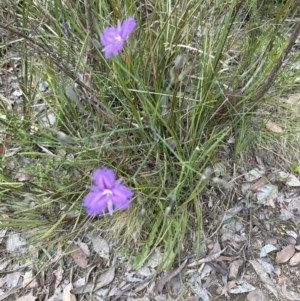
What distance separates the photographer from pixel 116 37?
980 mm

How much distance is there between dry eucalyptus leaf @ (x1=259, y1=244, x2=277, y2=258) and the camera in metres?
1.49

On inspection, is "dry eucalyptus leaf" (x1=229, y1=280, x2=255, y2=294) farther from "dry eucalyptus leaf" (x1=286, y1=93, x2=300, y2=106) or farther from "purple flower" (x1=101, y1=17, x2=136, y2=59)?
"purple flower" (x1=101, y1=17, x2=136, y2=59)

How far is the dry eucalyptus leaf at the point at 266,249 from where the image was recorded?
1.49 meters

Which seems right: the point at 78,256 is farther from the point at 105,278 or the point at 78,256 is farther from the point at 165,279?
the point at 165,279

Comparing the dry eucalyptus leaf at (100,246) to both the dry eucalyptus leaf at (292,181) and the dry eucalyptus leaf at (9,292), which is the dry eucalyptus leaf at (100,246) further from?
the dry eucalyptus leaf at (292,181)

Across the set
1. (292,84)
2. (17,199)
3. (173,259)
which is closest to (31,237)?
(17,199)

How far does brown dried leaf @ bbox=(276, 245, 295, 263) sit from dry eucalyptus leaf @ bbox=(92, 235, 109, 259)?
62 centimetres

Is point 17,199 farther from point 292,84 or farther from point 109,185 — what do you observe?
point 292,84

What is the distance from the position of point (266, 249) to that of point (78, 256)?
0.69 meters

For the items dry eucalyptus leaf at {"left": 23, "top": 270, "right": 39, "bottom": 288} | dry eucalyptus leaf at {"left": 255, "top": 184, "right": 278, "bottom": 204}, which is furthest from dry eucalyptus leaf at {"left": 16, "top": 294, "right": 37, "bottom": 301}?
dry eucalyptus leaf at {"left": 255, "top": 184, "right": 278, "bottom": 204}

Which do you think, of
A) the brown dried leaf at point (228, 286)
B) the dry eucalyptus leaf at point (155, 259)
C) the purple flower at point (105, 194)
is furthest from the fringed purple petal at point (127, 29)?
the brown dried leaf at point (228, 286)

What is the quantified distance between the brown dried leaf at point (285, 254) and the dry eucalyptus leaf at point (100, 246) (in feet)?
2.05

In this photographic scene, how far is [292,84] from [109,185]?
1075mm

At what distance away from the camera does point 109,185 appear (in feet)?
3.11
